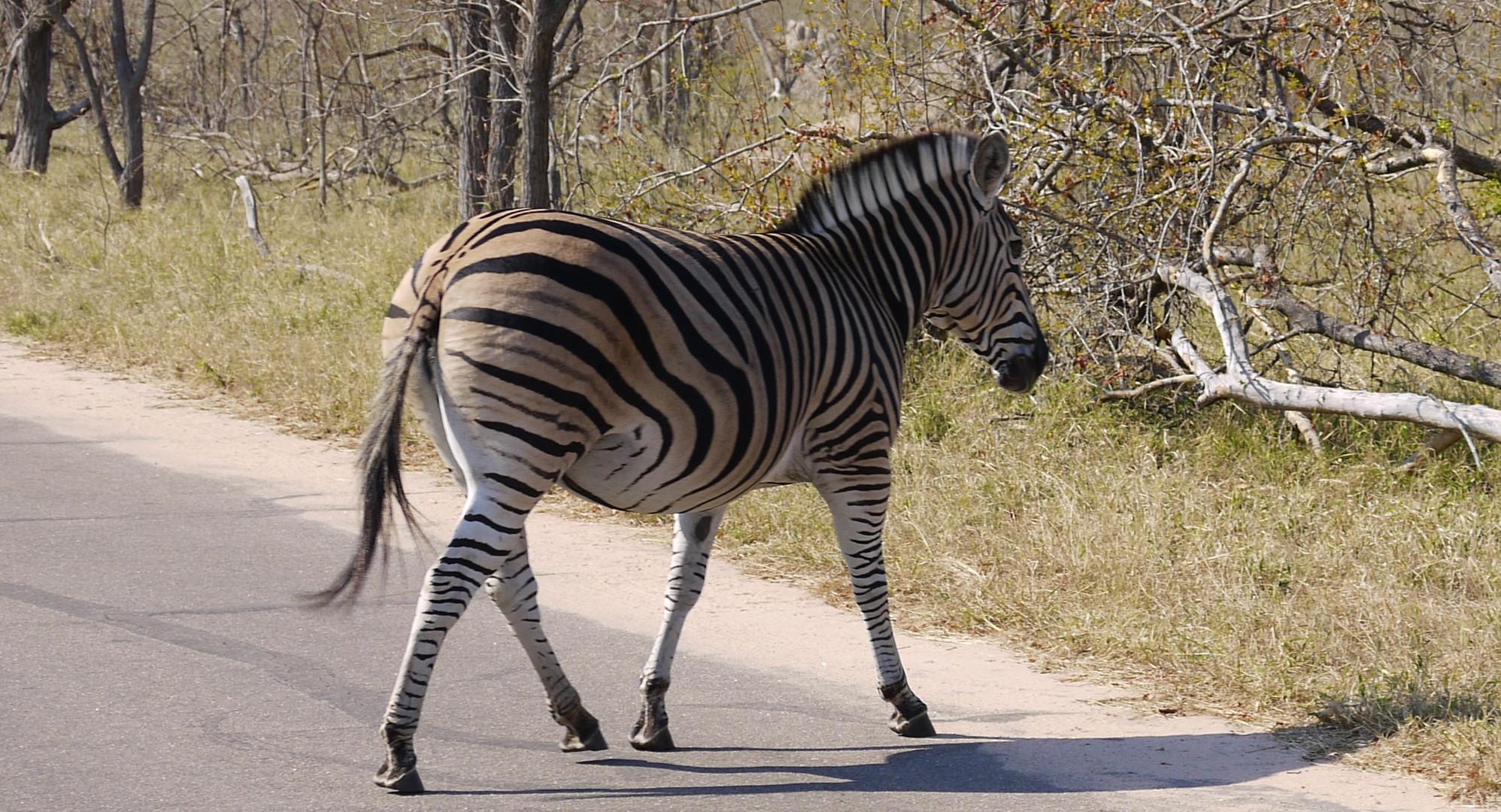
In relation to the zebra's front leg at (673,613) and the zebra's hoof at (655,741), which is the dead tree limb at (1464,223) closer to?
the zebra's front leg at (673,613)

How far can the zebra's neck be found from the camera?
4.54 meters

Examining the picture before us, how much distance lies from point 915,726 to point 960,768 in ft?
0.79

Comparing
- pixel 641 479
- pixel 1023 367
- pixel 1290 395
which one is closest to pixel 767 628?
→ pixel 1023 367

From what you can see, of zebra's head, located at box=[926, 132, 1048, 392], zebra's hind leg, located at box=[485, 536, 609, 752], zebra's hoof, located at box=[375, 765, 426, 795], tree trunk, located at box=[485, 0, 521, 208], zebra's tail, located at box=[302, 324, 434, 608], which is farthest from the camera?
tree trunk, located at box=[485, 0, 521, 208]

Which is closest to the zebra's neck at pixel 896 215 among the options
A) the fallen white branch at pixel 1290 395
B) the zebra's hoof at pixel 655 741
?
the zebra's hoof at pixel 655 741

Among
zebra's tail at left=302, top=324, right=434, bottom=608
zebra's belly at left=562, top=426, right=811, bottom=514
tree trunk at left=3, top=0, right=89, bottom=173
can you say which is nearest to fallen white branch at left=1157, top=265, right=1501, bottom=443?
zebra's belly at left=562, top=426, right=811, bottom=514

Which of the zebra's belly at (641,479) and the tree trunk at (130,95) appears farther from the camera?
the tree trunk at (130,95)

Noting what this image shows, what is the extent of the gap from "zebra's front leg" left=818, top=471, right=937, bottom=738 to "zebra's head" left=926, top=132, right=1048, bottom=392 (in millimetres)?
825

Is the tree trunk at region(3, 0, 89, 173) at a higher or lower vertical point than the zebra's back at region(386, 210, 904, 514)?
higher

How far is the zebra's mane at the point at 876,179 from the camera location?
4543mm

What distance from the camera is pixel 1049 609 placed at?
5137 mm

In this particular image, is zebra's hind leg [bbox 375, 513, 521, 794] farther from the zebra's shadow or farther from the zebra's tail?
the zebra's shadow

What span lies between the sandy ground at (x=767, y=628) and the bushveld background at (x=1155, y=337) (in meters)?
0.17

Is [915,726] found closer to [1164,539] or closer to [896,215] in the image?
[896,215]
